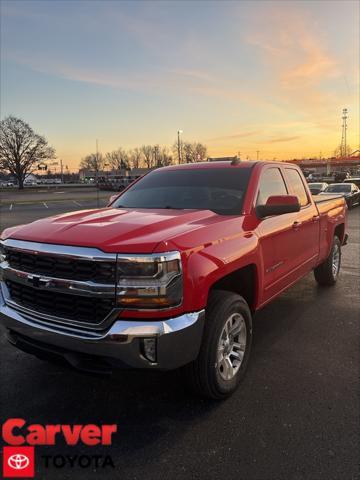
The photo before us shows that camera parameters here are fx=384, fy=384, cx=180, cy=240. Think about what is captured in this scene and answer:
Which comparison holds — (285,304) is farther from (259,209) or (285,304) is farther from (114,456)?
(114,456)

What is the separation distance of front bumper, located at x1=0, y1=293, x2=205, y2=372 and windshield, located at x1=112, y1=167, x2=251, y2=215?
52.9 inches

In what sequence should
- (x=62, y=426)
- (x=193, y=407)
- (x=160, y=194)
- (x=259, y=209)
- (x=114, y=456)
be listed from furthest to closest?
(x=160, y=194)
(x=259, y=209)
(x=193, y=407)
(x=62, y=426)
(x=114, y=456)

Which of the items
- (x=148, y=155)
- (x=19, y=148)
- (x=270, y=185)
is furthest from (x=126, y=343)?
(x=148, y=155)

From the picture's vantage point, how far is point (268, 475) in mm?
2357

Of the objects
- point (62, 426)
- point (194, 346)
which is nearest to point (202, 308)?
point (194, 346)

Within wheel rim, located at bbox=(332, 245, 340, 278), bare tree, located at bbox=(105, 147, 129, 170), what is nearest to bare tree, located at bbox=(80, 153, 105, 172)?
bare tree, located at bbox=(105, 147, 129, 170)

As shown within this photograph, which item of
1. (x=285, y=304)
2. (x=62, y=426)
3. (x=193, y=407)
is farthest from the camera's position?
(x=285, y=304)

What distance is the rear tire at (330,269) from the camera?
614 centimetres

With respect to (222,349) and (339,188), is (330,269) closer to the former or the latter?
(222,349)

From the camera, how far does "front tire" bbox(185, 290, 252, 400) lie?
2.85 m

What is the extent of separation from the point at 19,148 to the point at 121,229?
79.1 m

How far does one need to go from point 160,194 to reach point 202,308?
1.79 m

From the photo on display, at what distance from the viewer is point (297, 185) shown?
4.97 m

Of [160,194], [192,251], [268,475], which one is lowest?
[268,475]
